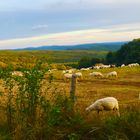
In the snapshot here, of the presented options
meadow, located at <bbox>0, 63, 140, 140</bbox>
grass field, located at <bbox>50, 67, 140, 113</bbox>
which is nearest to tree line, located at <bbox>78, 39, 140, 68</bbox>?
grass field, located at <bbox>50, 67, 140, 113</bbox>

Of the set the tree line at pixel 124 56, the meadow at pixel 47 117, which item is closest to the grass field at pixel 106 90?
the meadow at pixel 47 117

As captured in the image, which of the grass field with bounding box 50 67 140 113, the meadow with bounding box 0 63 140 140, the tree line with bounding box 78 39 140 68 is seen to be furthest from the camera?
the tree line with bounding box 78 39 140 68

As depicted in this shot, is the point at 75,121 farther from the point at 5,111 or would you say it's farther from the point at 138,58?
the point at 138,58

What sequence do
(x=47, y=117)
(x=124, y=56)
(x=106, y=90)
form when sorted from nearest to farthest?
(x=47, y=117) → (x=106, y=90) → (x=124, y=56)

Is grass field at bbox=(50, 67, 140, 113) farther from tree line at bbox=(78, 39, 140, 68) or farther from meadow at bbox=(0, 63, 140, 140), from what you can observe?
tree line at bbox=(78, 39, 140, 68)

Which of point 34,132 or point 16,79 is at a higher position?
point 16,79

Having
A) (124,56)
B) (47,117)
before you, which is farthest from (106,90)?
(124,56)

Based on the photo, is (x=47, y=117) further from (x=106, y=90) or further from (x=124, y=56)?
(x=124, y=56)

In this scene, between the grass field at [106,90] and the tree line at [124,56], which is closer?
the grass field at [106,90]

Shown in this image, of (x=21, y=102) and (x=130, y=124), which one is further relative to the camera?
(x=21, y=102)

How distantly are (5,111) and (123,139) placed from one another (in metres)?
3.65

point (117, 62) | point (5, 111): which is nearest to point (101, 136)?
point (5, 111)

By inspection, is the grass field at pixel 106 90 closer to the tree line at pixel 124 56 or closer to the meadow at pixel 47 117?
the meadow at pixel 47 117

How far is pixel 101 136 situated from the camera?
10.1 m
